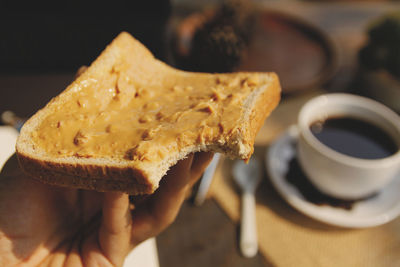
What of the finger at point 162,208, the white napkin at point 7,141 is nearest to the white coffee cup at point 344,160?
the finger at point 162,208

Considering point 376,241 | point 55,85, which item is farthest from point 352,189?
point 55,85

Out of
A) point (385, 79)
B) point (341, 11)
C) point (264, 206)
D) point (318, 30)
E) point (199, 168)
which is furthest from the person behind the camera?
point (341, 11)

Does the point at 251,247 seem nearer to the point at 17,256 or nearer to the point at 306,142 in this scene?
the point at 306,142

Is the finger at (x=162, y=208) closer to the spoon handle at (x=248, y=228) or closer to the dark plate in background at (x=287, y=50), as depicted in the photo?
the spoon handle at (x=248, y=228)

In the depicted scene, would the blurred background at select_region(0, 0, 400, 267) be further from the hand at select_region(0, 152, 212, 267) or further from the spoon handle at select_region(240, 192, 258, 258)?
the hand at select_region(0, 152, 212, 267)

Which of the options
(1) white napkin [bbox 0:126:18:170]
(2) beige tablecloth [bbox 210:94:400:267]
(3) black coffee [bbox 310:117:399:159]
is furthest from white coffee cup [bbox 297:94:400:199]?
(1) white napkin [bbox 0:126:18:170]

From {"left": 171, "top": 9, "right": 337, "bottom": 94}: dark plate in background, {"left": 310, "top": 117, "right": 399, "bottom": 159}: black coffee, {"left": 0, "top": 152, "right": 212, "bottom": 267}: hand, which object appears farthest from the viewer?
{"left": 171, "top": 9, "right": 337, "bottom": 94}: dark plate in background
